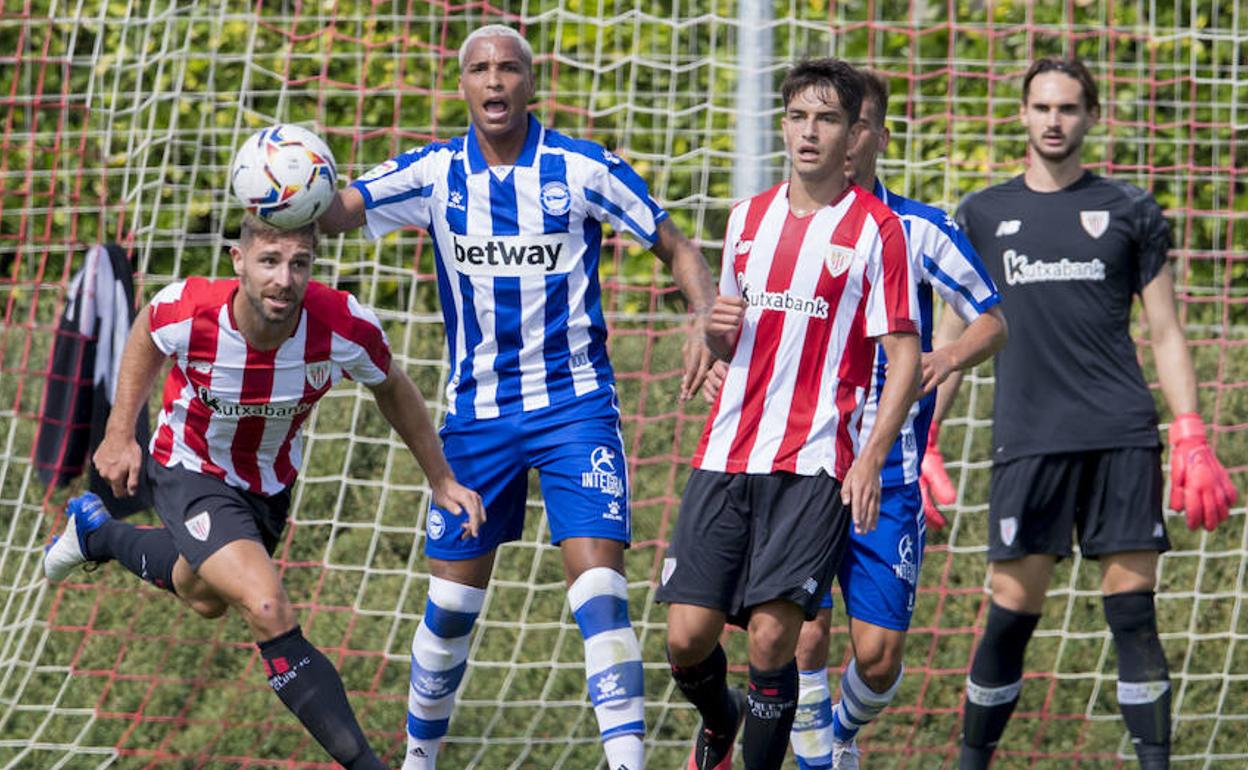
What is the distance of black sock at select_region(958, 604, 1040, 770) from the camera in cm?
620

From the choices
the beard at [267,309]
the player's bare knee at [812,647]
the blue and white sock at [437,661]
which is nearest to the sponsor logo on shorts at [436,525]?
the blue and white sock at [437,661]

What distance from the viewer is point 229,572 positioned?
214 inches

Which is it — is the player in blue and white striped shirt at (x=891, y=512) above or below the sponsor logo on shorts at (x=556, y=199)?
below

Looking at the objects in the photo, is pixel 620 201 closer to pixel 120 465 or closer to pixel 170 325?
pixel 170 325

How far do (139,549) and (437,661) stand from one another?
1.02 meters

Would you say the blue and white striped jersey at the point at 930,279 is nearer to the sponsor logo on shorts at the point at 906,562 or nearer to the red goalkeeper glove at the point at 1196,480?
the sponsor logo on shorts at the point at 906,562

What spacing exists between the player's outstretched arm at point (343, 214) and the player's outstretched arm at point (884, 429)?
65.9 inches

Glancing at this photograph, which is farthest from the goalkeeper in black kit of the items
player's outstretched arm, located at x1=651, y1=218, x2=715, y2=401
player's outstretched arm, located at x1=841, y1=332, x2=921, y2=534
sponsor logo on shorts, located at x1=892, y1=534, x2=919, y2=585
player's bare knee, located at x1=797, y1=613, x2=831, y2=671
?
player's outstretched arm, located at x1=841, y1=332, x2=921, y2=534

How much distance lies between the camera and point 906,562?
5.74 m

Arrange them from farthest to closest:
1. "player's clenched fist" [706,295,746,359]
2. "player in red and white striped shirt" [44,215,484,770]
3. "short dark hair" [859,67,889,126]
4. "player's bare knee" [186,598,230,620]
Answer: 1. "player's bare knee" [186,598,230,620]
2. "short dark hair" [859,67,889,126]
3. "player in red and white striped shirt" [44,215,484,770]
4. "player's clenched fist" [706,295,746,359]

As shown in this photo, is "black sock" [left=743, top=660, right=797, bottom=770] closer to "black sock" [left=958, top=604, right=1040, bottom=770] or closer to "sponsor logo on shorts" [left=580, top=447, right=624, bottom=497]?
"sponsor logo on shorts" [left=580, top=447, right=624, bottom=497]

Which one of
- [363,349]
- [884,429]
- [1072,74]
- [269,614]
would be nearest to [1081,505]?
[1072,74]

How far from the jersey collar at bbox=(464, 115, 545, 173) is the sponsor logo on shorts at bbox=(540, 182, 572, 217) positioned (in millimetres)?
105

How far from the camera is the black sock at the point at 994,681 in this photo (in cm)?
620
